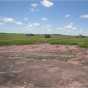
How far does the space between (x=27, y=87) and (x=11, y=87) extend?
864 millimetres

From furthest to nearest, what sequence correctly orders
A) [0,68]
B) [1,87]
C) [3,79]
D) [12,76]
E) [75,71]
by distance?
[0,68] < [75,71] < [12,76] < [3,79] < [1,87]

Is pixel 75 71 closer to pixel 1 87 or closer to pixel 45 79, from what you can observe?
pixel 45 79

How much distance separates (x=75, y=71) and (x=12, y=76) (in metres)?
4.75

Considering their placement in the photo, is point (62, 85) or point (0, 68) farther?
point (0, 68)

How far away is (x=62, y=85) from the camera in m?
11.1

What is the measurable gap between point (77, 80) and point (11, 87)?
4.10m

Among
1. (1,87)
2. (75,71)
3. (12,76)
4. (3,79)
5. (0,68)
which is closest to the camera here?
(1,87)

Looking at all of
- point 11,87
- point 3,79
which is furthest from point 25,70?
point 11,87

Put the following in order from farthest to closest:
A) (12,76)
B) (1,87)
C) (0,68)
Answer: (0,68) → (12,76) → (1,87)

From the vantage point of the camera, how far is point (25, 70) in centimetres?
1485

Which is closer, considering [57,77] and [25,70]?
[57,77]

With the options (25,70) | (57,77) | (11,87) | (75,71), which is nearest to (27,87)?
(11,87)

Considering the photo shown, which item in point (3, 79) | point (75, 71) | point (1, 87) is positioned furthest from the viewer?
point (75, 71)

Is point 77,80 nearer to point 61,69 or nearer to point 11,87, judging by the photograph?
point 61,69
